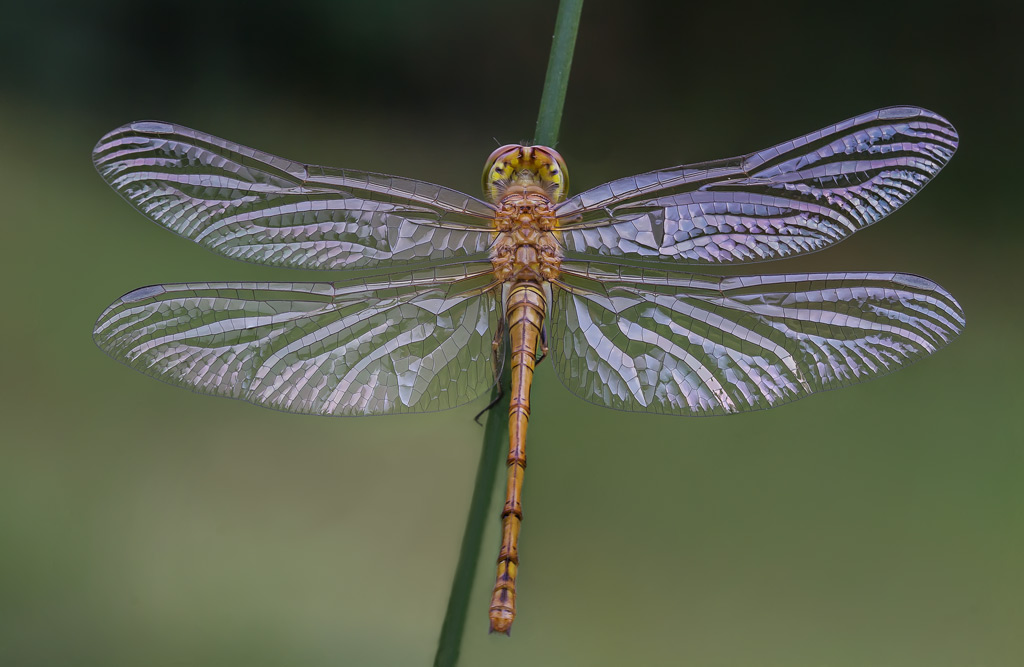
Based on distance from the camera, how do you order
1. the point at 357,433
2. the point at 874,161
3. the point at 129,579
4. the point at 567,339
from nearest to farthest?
the point at 874,161
the point at 567,339
the point at 129,579
the point at 357,433

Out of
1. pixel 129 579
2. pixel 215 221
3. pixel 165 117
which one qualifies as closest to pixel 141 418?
pixel 129 579

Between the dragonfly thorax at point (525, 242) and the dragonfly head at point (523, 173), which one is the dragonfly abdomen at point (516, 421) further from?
the dragonfly head at point (523, 173)

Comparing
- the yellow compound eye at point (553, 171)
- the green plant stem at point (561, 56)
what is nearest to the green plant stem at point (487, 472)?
the green plant stem at point (561, 56)

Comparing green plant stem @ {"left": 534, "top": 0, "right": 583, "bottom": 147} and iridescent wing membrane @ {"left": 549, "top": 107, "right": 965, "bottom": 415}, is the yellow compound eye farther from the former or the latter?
green plant stem @ {"left": 534, "top": 0, "right": 583, "bottom": 147}

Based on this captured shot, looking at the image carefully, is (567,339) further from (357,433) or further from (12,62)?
(12,62)

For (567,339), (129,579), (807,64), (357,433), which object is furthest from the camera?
(807,64)

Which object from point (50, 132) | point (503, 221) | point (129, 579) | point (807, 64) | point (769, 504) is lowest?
point (129, 579)
